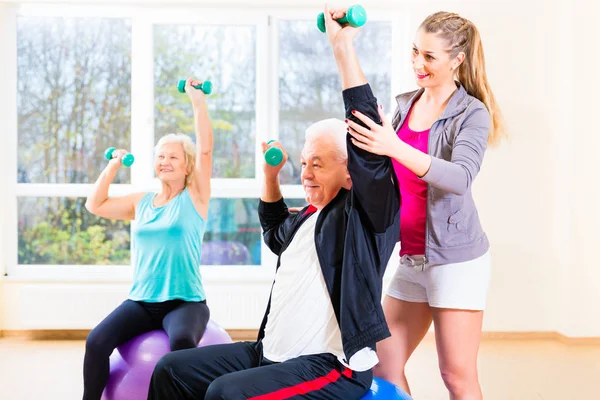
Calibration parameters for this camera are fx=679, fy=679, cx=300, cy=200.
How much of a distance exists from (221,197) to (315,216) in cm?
284

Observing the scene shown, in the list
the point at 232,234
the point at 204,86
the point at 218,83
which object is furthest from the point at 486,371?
the point at 218,83

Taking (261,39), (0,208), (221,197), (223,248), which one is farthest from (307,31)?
(0,208)

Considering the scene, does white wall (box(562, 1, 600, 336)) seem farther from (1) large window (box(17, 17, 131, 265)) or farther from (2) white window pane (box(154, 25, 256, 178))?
(1) large window (box(17, 17, 131, 265))

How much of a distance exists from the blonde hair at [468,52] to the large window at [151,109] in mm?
2764

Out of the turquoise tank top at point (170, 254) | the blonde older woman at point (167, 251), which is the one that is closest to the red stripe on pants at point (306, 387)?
the blonde older woman at point (167, 251)

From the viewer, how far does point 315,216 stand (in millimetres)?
1832

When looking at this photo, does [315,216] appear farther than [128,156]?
No

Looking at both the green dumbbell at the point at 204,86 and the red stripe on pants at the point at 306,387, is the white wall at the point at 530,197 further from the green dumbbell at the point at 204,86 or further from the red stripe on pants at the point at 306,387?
the red stripe on pants at the point at 306,387

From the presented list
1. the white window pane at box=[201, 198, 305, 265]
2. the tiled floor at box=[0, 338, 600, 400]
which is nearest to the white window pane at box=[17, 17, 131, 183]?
the white window pane at box=[201, 198, 305, 265]

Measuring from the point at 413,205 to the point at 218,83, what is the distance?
3.01 m

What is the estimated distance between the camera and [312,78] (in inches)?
185

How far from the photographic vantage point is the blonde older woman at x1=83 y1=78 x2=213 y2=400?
246 centimetres

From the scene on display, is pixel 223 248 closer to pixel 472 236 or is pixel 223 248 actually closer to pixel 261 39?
pixel 261 39

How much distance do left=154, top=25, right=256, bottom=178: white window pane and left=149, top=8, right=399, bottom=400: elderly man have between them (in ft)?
9.27
